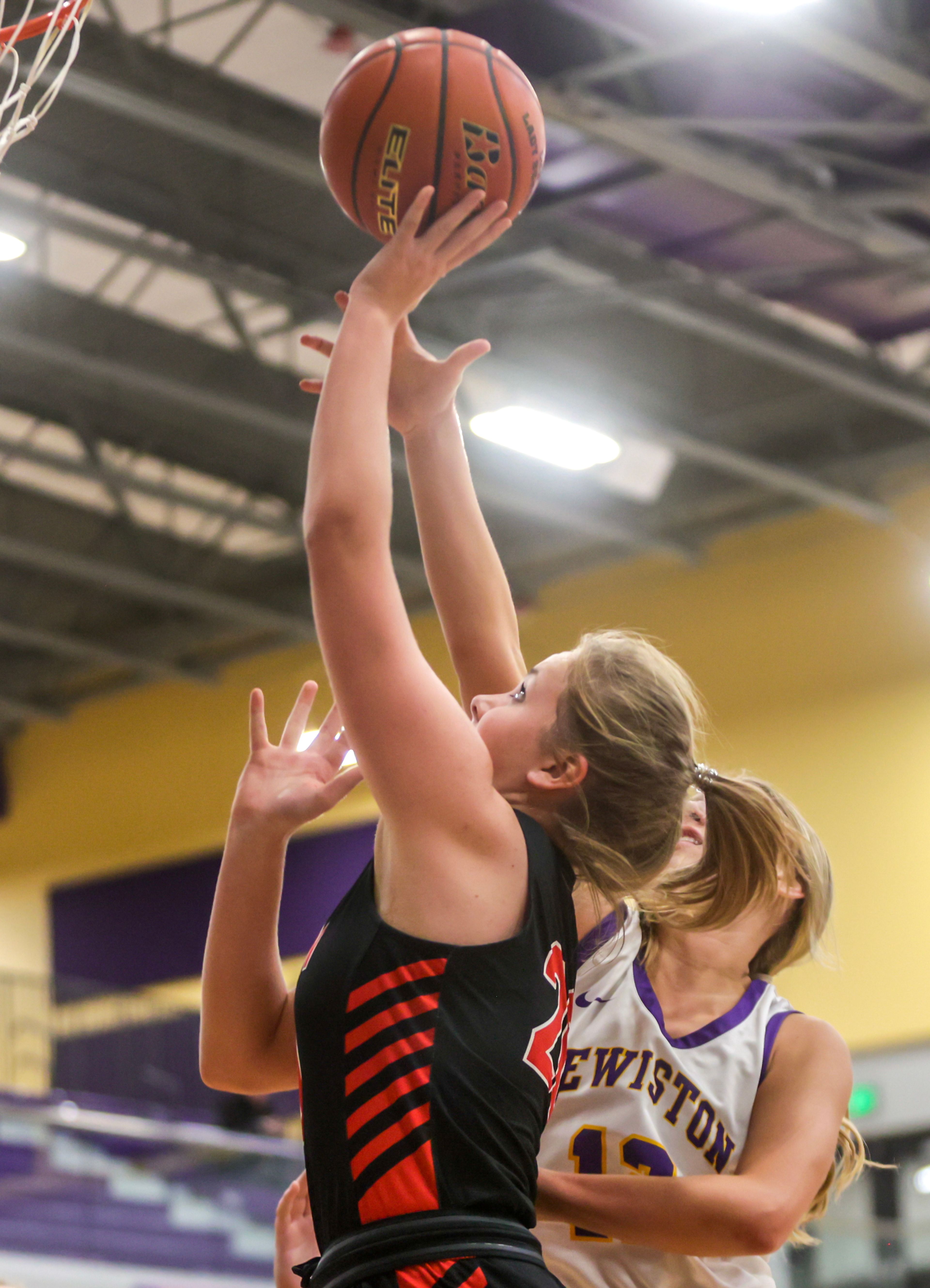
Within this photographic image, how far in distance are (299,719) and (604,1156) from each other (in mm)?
690

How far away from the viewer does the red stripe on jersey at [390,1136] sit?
1.64m

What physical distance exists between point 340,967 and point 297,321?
7.61m

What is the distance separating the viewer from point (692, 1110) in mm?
2252

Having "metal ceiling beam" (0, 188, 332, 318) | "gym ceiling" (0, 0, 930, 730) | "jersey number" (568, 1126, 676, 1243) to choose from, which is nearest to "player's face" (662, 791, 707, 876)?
"jersey number" (568, 1126, 676, 1243)

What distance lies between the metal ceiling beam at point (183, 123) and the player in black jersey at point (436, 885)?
5492 millimetres

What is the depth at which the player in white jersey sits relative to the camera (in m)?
2.06

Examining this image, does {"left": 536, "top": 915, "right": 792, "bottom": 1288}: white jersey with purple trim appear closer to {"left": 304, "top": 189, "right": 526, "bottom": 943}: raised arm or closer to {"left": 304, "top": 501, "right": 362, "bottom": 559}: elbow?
{"left": 304, "top": 189, "right": 526, "bottom": 943}: raised arm

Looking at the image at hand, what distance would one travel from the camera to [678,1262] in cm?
224

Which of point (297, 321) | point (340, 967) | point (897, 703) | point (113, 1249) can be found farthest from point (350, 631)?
point (897, 703)

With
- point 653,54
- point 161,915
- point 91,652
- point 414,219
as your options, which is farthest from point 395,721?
point 161,915

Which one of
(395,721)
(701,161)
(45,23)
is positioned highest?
(701,161)

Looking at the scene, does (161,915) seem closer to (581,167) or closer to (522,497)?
(522,497)

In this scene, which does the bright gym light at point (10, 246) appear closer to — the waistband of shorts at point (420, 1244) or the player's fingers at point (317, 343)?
the player's fingers at point (317, 343)

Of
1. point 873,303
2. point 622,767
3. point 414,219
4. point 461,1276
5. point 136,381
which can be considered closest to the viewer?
point 461,1276
